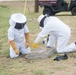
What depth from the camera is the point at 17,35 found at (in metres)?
8.25

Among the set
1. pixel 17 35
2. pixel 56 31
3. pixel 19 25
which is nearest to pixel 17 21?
pixel 19 25

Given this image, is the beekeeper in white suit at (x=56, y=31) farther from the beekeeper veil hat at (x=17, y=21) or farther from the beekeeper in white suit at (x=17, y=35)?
the beekeeper veil hat at (x=17, y=21)

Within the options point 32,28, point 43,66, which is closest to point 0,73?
point 43,66

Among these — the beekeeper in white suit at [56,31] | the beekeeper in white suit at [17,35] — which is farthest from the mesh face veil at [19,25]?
the beekeeper in white suit at [56,31]

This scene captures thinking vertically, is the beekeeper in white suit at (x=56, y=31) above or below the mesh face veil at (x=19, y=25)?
below

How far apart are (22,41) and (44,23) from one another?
75cm

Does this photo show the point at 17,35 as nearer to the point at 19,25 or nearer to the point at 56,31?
the point at 19,25

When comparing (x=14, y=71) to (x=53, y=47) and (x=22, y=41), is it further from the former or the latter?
(x=53, y=47)

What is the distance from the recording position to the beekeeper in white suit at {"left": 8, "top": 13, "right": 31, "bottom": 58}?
803 cm

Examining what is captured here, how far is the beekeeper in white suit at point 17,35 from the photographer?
8.03 m

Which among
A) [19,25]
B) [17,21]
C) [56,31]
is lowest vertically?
[56,31]

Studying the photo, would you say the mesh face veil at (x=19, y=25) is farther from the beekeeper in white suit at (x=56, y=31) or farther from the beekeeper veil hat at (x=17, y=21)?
the beekeeper in white suit at (x=56, y=31)

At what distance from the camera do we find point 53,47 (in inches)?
360

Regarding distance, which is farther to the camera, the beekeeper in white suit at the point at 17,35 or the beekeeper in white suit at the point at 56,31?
the beekeeper in white suit at the point at 56,31
